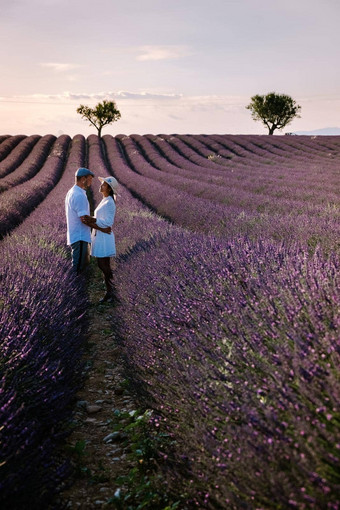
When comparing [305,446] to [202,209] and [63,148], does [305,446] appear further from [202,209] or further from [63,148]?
[63,148]

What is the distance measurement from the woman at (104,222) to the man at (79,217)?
0.10m

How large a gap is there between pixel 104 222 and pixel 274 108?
4319cm

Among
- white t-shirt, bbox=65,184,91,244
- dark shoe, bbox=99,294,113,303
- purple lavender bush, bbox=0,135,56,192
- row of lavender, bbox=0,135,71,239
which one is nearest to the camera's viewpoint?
white t-shirt, bbox=65,184,91,244

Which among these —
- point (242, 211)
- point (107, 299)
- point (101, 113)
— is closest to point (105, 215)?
point (107, 299)

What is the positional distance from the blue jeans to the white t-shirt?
0.23ft

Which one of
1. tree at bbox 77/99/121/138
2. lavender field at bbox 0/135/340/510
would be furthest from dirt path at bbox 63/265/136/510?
tree at bbox 77/99/121/138

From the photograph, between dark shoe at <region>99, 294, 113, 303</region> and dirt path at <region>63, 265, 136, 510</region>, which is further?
dark shoe at <region>99, 294, 113, 303</region>

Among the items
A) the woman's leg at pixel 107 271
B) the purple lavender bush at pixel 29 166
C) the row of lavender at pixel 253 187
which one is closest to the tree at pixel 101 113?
the purple lavender bush at pixel 29 166

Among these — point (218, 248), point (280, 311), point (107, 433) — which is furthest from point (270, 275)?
point (107, 433)

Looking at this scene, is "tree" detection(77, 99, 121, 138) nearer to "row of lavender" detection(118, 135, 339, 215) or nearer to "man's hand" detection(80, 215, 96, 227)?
"row of lavender" detection(118, 135, 339, 215)

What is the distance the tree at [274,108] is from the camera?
144 ft

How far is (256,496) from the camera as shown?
1350 mm

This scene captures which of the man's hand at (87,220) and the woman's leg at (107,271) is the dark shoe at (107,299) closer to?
the woman's leg at (107,271)

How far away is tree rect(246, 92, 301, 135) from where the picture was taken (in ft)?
144
